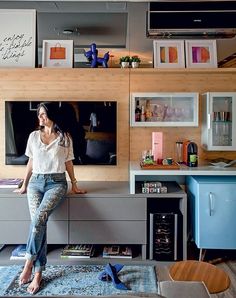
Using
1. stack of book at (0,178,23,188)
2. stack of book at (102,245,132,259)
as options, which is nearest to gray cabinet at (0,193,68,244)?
stack of book at (0,178,23,188)

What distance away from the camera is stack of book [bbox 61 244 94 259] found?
3.35 meters

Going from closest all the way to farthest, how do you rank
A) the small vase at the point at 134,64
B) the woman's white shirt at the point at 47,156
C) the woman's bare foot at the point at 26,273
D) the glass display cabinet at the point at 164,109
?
the woman's bare foot at the point at 26,273 < the woman's white shirt at the point at 47,156 < the small vase at the point at 134,64 < the glass display cabinet at the point at 164,109

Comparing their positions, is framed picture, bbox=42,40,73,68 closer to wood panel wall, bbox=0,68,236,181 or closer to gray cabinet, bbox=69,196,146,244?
wood panel wall, bbox=0,68,236,181

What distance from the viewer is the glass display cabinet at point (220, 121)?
11.9 ft

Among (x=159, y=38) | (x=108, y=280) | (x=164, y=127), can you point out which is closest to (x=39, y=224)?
(x=108, y=280)

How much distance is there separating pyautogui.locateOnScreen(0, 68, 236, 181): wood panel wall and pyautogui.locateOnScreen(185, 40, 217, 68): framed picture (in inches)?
5.1

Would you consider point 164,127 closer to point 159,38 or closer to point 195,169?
point 195,169

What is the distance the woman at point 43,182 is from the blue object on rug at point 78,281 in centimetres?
10

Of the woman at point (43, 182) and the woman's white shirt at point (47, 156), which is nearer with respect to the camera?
the woman at point (43, 182)

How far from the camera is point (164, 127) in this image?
12.7 feet

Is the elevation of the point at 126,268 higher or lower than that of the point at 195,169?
lower

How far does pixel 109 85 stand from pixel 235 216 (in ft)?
5.80

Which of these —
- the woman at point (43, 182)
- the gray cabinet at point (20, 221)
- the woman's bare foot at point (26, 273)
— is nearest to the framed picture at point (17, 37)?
the woman at point (43, 182)

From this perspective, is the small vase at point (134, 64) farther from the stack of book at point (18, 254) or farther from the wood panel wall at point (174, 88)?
the stack of book at point (18, 254)
